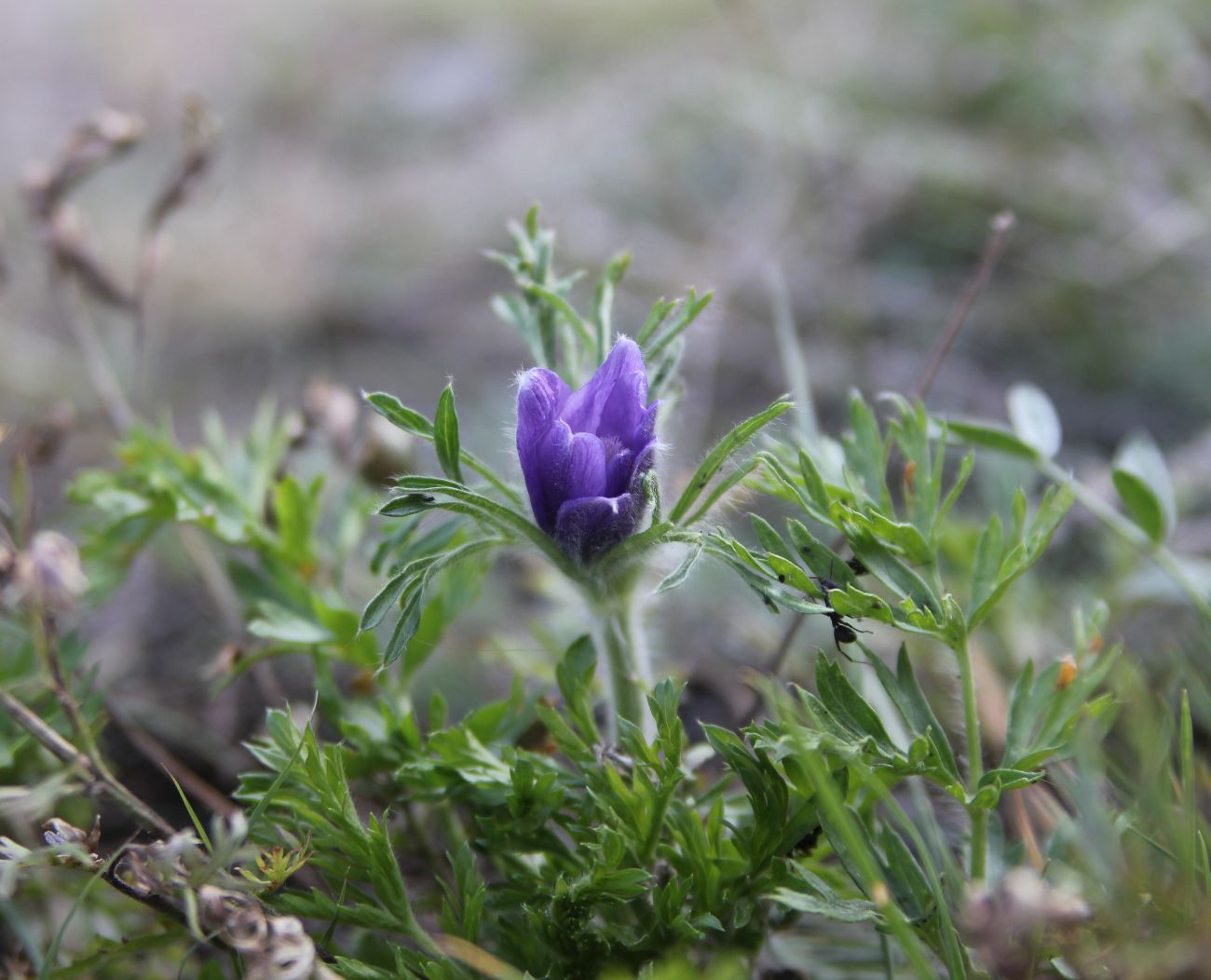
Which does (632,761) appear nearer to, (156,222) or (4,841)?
(4,841)

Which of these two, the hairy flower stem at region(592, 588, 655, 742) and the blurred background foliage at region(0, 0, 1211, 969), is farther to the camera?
the blurred background foliage at region(0, 0, 1211, 969)

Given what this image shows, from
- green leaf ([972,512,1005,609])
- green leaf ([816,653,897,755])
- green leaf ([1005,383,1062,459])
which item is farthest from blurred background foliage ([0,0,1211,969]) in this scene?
green leaf ([816,653,897,755])

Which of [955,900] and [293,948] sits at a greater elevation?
[293,948]

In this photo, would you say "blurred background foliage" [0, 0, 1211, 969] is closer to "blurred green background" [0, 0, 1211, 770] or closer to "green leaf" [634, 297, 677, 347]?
"blurred green background" [0, 0, 1211, 770]

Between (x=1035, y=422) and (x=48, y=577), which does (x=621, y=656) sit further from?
(x=1035, y=422)

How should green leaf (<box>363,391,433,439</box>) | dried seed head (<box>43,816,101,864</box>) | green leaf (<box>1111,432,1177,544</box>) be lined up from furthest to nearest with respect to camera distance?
green leaf (<box>1111,432,1177,544</box>) → green leaf (<box>363,391,433,439</box>) → dried seed head (<box>43,816,101,864</box>)

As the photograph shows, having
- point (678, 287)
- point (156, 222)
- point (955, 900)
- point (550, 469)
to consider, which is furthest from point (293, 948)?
point (678, 287)

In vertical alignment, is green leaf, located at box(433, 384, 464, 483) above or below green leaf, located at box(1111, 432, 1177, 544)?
above
